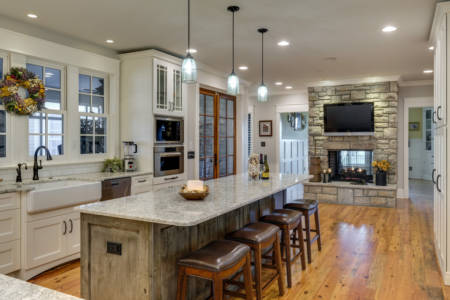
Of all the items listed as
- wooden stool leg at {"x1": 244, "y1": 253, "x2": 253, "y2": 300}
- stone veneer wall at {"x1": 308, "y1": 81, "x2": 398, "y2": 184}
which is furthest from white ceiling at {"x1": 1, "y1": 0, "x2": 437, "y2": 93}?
wooden stool leg at {"x1": 244, "y1": 253, "x2": 253, "y2": 300}

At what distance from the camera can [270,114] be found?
9.22 metres

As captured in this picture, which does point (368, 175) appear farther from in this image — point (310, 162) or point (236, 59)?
point (236, 59)

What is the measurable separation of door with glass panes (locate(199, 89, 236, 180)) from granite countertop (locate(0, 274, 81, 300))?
4922 millimetres

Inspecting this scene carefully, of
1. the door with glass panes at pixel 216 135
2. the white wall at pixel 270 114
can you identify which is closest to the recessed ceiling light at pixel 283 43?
the door with glass panes at pixel 216 135

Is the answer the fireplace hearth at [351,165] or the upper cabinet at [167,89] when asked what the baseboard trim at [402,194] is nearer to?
the fireplace hearth at [351,165]

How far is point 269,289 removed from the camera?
117 inches

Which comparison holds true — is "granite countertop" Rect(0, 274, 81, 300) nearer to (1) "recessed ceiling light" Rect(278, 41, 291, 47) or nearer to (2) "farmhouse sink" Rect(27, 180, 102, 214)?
(2) "farmhouse sink" Rect(27, 180, 102, 214)

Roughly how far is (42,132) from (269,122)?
6171mm

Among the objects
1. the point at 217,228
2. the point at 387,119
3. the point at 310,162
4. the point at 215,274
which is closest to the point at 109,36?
the point at 217,228

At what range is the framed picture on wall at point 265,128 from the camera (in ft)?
30.2

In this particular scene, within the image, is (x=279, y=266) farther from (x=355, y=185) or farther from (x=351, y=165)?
(x=351, y=165)

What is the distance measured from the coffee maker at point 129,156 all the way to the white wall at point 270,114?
498 centimetres

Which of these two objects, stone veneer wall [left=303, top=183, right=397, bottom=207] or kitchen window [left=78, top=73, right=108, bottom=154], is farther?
stone veneer wall [left=303, top=183, right=397, bottom=207]

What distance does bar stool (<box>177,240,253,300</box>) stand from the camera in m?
2.02
